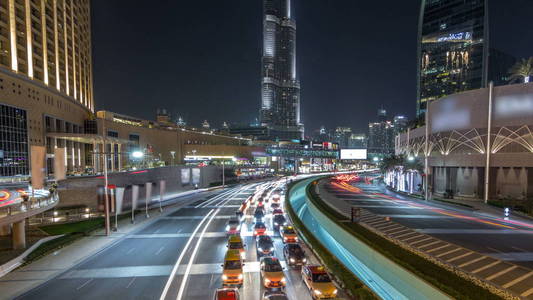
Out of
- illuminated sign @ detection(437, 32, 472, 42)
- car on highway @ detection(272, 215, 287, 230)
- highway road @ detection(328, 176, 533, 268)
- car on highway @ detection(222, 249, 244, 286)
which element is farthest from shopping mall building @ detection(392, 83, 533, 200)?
illuminated sign @ detection(437, 32, 472, 42)

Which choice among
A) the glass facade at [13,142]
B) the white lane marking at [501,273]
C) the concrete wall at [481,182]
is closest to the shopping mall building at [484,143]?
the concrete wall at [481,182]

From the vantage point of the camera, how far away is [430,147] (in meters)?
55.5

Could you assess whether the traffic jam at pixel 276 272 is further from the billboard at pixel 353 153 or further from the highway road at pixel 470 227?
the billboard at pixel 353 153

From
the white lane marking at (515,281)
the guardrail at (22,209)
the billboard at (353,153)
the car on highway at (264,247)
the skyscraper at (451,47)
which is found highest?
the skyscraper at (451,47)

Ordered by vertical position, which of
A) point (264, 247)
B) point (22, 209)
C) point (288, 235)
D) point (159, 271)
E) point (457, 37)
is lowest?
point (159, 271)

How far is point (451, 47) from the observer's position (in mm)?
134250

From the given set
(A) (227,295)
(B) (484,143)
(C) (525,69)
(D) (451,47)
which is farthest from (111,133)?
(D) (451,47)

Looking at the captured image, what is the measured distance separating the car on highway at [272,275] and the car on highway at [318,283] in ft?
5.25

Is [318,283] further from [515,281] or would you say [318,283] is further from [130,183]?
[130,183]

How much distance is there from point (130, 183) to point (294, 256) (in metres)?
43.4

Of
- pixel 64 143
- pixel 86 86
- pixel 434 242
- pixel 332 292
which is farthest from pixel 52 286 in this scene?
pixel 86 86

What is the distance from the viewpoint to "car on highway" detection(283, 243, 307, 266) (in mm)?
20359

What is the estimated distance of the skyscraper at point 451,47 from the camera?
127 m

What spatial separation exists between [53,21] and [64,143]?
91.4ft
